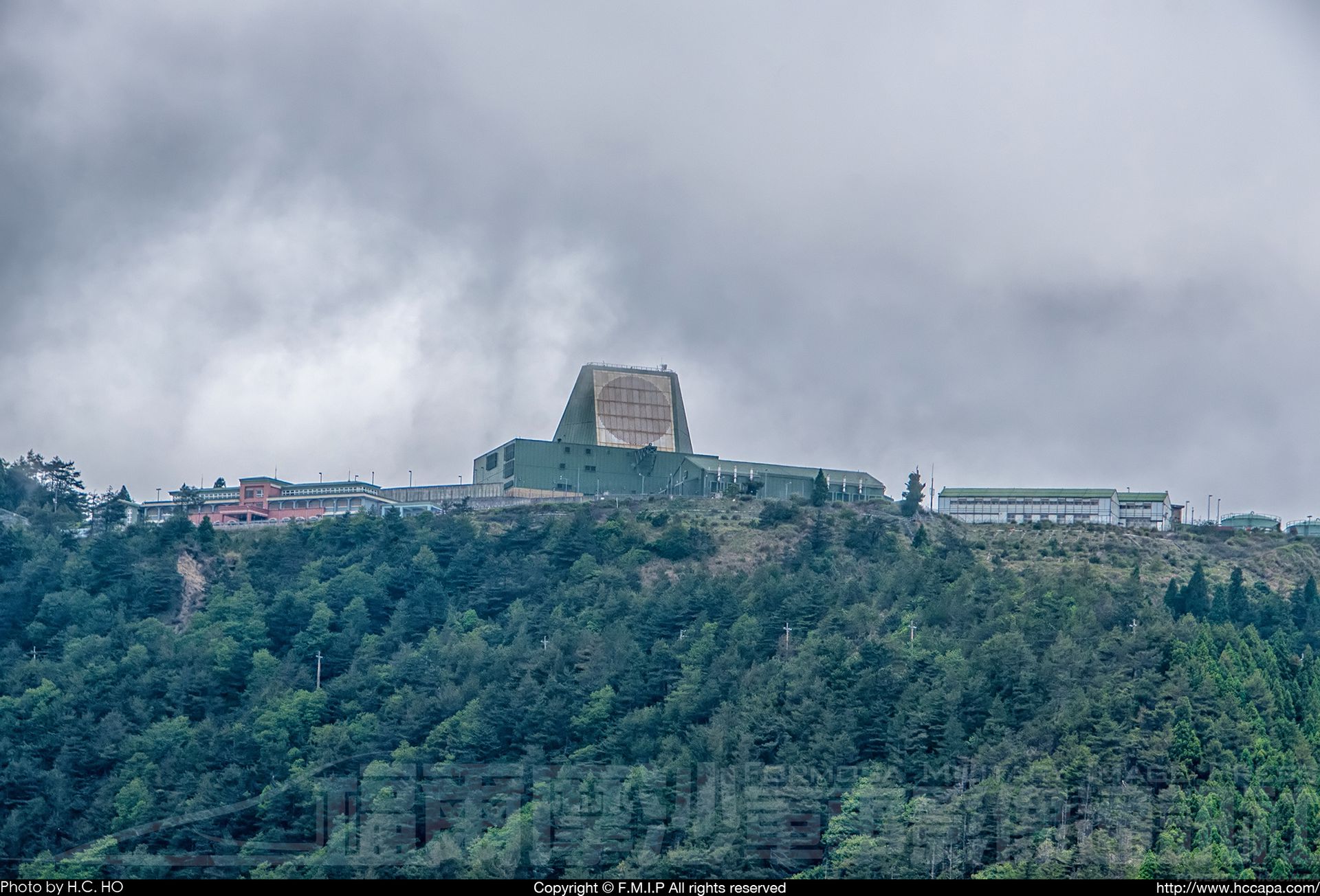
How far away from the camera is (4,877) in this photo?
275ft

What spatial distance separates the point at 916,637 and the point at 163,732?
3839cm

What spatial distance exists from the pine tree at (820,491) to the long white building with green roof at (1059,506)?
30.1 feet

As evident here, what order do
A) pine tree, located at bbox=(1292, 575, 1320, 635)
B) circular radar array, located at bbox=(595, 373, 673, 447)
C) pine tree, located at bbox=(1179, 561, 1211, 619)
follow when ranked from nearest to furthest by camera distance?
pine tree, located at bbox=(1179, 561, 1211, 619)
pine tree, located at bbox=(1292, 575, 1320, 635)
circular radar array, located at bbox=(595, 373, 673, 447)

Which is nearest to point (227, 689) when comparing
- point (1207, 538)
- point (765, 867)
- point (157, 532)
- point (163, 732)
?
point (163, 732)

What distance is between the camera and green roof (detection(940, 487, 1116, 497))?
128 metres

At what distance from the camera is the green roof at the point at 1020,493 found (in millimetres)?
127625

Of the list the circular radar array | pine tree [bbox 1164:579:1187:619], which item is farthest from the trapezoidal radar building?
pine tree [bbox 1164:579:1187:619]

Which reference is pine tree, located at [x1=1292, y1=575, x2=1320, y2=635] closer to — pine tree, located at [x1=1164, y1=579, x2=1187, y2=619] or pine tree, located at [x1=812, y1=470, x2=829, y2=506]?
pine tree, located at [x1=1164, y1=579, x2=1187, y2=619]

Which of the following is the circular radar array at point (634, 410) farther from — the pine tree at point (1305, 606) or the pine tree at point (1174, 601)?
the pine tree at point (1305, 606)

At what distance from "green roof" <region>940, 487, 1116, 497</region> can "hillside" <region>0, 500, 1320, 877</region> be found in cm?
722

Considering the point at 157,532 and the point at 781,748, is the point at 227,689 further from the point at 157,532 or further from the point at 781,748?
the point at 781,748

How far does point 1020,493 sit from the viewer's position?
130 meters

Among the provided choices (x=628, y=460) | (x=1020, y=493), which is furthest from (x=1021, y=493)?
(x=628, y=460)

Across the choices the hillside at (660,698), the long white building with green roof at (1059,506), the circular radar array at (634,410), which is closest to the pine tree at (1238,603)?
the hillside at (660,698)
